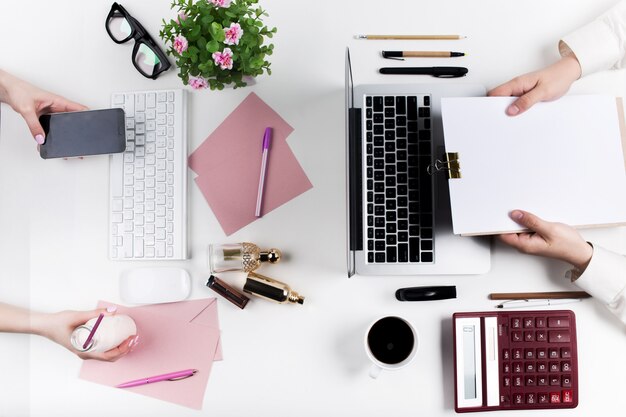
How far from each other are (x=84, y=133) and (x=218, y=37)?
352mm

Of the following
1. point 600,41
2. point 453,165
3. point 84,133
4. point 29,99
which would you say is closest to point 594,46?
point 600,41

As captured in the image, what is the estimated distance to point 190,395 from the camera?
90 cm

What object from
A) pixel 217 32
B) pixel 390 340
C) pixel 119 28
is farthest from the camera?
pixel 119 28

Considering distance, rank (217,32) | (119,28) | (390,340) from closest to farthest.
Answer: (217,32) → (390,340) → (119,28)

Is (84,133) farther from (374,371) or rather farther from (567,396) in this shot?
(567,396)

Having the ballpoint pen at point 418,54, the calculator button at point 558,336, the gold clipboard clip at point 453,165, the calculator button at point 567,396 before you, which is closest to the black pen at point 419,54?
the ballpoint pen at point 418,54

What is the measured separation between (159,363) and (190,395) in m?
0.09

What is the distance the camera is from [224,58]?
2.51 feet

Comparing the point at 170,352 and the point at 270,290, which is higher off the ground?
the point at 270,290

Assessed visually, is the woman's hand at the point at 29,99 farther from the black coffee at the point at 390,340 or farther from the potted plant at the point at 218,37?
the black coffee at the point at 390,340

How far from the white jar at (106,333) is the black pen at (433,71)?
702 mm

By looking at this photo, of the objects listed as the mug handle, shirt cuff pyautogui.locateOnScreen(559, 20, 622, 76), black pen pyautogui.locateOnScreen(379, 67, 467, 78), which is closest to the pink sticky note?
black pen pyautogui.locateOnScreen(379, 67, 467, 78)

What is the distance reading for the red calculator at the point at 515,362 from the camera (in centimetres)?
86

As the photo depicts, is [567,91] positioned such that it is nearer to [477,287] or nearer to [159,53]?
[477,287]
